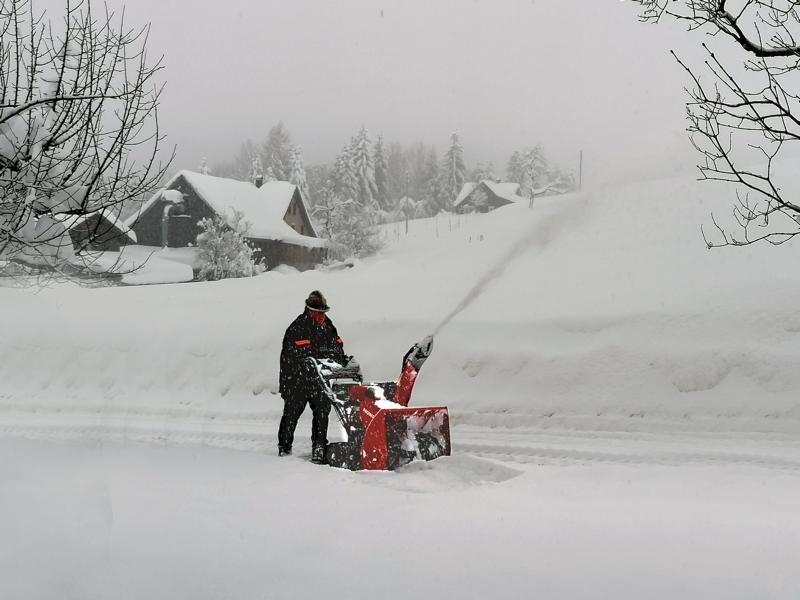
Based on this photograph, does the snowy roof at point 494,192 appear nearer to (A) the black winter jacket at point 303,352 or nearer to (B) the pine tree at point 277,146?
(B) the pine tree at point 277,146

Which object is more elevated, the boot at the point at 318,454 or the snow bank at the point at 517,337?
the snow bank at the point at 517,337

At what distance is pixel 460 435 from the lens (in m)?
9.55

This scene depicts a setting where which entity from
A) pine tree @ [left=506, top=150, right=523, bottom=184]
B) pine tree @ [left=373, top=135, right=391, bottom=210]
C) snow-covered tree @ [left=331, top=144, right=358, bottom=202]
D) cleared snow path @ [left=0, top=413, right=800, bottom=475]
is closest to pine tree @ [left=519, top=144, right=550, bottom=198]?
pine tree @ [left=506, top=150, right=523, bottom=184]

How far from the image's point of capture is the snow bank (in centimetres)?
1029

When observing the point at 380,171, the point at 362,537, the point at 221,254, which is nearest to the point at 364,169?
the point at 380,171

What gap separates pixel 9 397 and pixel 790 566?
46.7 feet

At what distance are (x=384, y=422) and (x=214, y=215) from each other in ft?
109

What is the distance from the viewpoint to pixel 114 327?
17000 mm

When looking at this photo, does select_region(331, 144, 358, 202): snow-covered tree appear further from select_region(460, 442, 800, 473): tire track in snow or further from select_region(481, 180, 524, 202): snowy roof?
select_region(460, 442, 800, 473): tire track in snow

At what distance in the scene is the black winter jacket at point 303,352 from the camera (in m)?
7.50

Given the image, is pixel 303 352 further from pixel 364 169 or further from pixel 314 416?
pixel 364 169

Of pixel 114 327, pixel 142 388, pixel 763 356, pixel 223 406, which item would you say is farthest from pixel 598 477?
pixel 114 327

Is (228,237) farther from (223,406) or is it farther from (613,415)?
(613,415)

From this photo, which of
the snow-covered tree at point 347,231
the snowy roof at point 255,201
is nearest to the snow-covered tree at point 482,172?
the snow-covered tree at point 347,231
